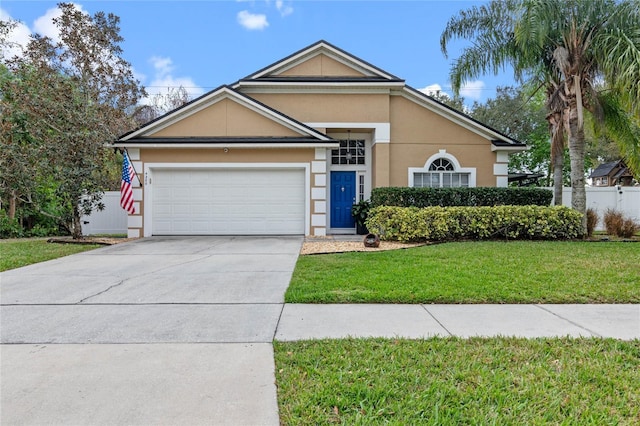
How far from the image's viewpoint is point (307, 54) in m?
14.9

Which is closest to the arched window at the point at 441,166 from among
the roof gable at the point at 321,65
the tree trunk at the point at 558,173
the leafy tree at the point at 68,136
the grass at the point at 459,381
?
the tree trunk at the point at 558,173

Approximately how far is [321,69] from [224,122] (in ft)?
15.1

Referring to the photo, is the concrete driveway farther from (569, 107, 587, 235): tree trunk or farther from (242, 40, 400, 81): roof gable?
(569, 107, 587, 235): tree trunk

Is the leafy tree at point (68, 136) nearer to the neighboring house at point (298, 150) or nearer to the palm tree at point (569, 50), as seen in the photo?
the neighboring house at point (298, 150)

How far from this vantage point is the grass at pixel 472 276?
17.5 feet

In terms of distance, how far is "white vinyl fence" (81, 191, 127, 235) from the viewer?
16172mm

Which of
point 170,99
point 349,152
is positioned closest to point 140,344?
point 349,152

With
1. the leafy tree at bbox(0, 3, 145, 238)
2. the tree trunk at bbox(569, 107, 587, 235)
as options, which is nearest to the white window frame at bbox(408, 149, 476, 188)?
the tree trunk at bbox(569, 107, 587, 235)

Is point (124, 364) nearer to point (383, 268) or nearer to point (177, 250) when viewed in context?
point (383, 268)

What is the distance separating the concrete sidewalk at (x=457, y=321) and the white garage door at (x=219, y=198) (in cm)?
869

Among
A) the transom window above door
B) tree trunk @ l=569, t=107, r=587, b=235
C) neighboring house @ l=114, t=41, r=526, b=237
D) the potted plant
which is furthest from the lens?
the transom window above door

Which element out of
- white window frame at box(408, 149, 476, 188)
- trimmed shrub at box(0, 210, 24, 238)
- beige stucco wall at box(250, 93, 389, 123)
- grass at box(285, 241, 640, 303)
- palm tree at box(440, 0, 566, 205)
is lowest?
grass at box(285, 241, 640, 303)

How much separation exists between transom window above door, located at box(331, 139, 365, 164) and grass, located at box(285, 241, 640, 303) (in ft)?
21.1

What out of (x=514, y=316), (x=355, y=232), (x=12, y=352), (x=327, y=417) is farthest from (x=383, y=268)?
(x=355, y=232)
